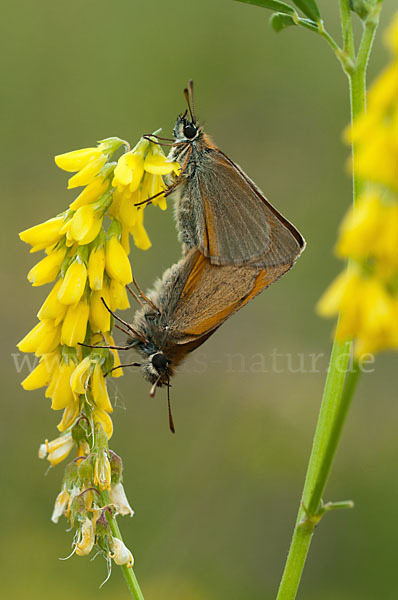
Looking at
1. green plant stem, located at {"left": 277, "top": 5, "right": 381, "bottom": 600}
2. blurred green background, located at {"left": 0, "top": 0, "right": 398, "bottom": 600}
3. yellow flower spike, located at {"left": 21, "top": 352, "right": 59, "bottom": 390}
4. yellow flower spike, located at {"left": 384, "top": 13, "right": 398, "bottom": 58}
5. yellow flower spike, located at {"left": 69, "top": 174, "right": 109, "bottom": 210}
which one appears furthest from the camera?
blurred green background, located at {"left": 0, "top": 0, "right": 398, "bottom": 600}

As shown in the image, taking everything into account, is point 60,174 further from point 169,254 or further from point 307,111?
point 307,111

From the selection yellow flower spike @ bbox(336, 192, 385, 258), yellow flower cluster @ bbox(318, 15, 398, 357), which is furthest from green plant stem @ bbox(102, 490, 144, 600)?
yellow flower spike @ bbox(336, 192, 385, 258)

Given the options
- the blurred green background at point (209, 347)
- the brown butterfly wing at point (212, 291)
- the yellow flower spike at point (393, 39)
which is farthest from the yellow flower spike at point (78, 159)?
the blurred green background at point (209, 347)

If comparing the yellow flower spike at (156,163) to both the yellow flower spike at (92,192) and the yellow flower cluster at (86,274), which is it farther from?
the yellow flower spike at (92,192)

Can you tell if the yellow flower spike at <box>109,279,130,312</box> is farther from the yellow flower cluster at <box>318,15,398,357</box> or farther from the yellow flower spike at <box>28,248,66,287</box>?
the yellow flower cluster at <box>318,15,398,357</box>

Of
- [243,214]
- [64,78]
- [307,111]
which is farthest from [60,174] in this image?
[243,214]

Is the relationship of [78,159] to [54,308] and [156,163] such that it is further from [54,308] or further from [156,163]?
[54,308]
